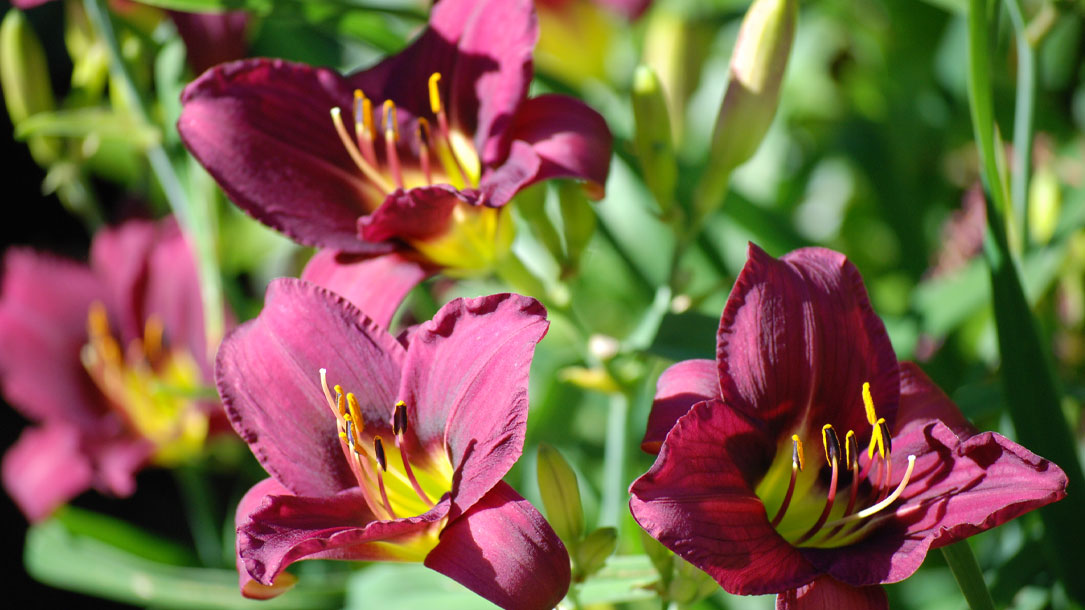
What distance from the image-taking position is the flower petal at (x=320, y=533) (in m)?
0.34

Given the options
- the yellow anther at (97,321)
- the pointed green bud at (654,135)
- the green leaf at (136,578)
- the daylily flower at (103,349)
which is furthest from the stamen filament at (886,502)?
the yellow anther at (97,321)

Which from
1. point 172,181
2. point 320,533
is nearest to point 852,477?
point 320,533

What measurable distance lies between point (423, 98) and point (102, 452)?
472 mm

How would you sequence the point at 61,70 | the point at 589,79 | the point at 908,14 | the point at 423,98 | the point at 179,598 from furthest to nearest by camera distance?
the point at 61,70, the point at 589,79, the point at 908,14, the point at 179,598, the point at 423,98

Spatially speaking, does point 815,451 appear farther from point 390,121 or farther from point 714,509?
point 390,121

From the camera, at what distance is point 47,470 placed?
72 cm

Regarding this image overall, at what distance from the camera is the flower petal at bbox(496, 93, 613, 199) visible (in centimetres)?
43

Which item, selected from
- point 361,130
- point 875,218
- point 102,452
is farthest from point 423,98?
point 875,218

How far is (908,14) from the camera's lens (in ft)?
2.98

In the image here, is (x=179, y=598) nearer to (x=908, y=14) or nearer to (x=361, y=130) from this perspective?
(x=361, y=130)

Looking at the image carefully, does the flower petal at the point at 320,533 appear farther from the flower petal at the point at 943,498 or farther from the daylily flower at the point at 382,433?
the flower petal at the point at 943,498

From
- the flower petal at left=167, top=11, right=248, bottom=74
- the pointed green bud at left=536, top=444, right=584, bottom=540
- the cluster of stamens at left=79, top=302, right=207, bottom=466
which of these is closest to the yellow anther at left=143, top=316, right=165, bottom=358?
the cluster of stamens at left=79, top=302, right=207, bottom=466

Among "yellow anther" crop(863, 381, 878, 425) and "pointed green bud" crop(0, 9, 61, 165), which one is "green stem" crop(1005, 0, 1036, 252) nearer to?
"yellow anther" crop(863, 381, 878, 425)

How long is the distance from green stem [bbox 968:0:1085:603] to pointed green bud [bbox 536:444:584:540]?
0.67 feet
